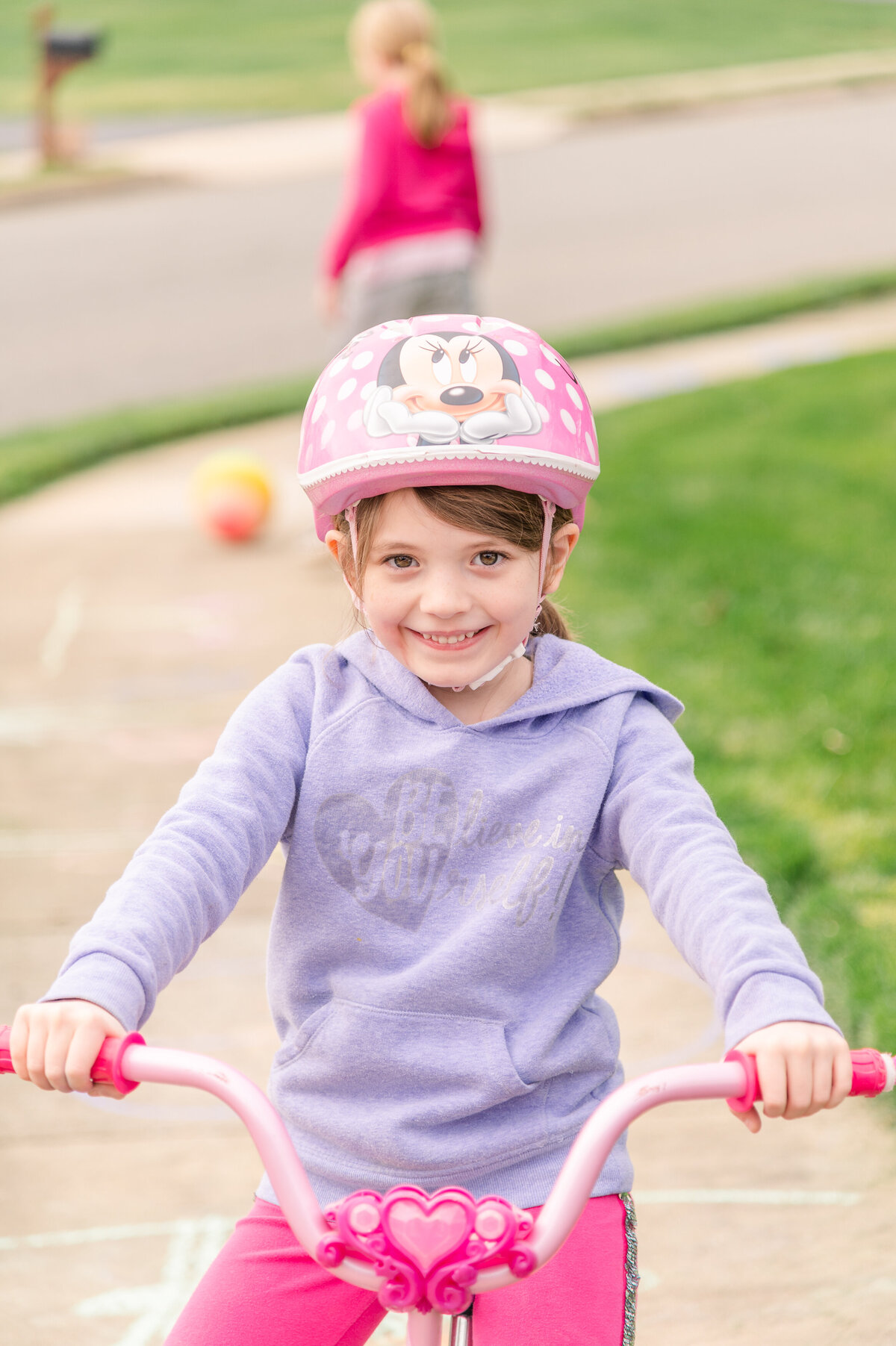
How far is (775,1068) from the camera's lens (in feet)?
5.76

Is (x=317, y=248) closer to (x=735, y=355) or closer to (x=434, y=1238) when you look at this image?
(x=735, y=355)

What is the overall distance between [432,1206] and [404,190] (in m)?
5.85

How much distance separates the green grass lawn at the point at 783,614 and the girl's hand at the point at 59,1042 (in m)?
2.02

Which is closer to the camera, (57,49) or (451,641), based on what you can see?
(451,641)

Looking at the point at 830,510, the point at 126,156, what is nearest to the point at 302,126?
the point at 126,156

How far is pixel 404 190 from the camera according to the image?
6.94 metres

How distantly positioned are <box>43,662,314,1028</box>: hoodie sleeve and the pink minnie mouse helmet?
0.30m

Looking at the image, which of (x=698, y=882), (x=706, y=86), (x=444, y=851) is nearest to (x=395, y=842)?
(x=444, y=851)

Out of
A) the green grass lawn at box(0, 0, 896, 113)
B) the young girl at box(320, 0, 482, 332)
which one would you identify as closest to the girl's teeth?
the young girl at box(320, 0, 482, 332)

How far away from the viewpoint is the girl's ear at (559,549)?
2.33 m

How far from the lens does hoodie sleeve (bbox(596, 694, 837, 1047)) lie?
1.87 meters

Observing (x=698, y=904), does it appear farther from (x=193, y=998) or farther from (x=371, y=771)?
(x=193, y=998)

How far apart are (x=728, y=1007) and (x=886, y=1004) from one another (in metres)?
1.68

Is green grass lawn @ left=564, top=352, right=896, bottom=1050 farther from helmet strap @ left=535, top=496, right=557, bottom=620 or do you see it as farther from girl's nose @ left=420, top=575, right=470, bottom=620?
girl's nose @ left=420, top=575, right=470, bottom=620
